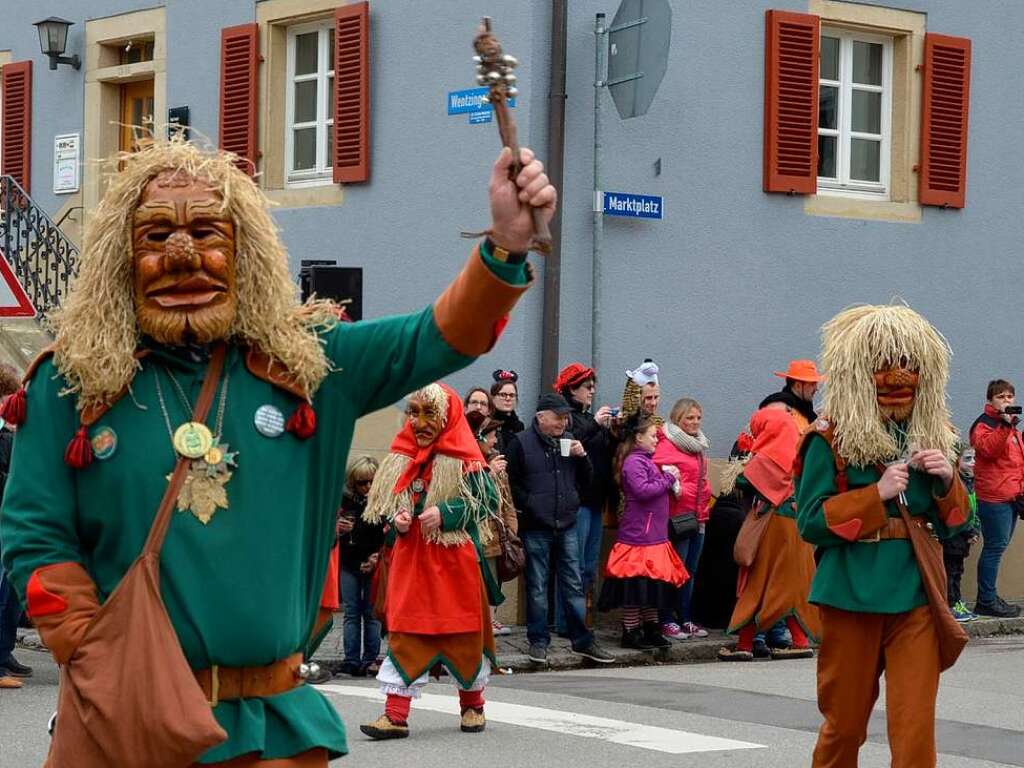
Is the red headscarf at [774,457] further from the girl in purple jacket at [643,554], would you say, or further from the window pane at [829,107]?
the window pane at [829,107]

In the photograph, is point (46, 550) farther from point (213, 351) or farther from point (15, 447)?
point (213, 351)

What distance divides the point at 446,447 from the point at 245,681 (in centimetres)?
589

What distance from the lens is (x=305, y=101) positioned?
1706cm

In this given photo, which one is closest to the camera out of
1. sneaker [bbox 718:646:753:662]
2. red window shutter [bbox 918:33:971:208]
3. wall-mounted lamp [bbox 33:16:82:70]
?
sneaker [bbox 718:646:753:662]

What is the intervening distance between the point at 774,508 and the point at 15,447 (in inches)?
395

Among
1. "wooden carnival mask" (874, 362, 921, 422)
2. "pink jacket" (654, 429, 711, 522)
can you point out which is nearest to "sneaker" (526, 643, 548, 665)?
"pink jacket" (654, 429, 711, 522)

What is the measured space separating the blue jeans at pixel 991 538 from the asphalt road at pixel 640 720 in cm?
286

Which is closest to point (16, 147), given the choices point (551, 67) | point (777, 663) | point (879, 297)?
point (551, 67)

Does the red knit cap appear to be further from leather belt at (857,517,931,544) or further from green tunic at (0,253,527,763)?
green tunic at (0,253,527,763)

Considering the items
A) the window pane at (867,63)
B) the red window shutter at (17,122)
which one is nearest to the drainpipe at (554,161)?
the window pane at (867,63)

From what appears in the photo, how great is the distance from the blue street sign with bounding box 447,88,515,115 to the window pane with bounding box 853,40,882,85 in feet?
11.9

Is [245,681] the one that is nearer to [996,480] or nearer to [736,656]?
[736,656]

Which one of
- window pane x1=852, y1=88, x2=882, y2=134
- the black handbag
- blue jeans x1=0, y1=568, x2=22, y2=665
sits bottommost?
Result: blue jeans x1=0, y1=568, x2=22, y2=665

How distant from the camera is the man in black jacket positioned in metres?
13.3
